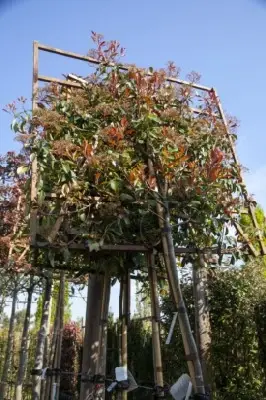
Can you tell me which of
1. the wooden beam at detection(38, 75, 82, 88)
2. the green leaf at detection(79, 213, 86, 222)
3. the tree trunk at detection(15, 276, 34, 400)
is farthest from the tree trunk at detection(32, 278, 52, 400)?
the wooden beam at detection(38, 75, 82, 88)

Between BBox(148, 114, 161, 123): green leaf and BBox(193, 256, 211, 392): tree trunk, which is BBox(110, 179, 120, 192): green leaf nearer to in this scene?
BBox(148, 114, 161, 123): green leaf

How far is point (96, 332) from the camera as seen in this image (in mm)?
3670

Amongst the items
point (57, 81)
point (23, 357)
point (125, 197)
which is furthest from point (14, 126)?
point (23, 357)

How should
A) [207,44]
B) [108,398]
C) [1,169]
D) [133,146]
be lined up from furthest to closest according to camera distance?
[108,398] → [1,169] → [207,44] → [133,146]

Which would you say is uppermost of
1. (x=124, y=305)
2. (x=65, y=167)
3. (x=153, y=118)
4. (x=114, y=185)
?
(x=153, y=118)

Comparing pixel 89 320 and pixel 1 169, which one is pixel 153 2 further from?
pixel 1 169

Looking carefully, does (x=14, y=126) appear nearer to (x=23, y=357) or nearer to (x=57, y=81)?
(x=57, y=81)

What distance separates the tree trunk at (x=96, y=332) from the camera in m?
3.52

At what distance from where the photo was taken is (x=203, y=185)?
9.87 ft

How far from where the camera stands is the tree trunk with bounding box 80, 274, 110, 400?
11.5 feet

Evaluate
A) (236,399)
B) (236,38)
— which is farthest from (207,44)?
(236,399)

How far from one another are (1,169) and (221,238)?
359 centimetres

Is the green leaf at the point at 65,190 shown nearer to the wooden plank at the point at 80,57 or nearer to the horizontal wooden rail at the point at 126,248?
the horizontal wooden rail at the point at 126,248

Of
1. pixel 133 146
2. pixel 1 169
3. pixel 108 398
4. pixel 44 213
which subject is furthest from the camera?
pixel 108 398
